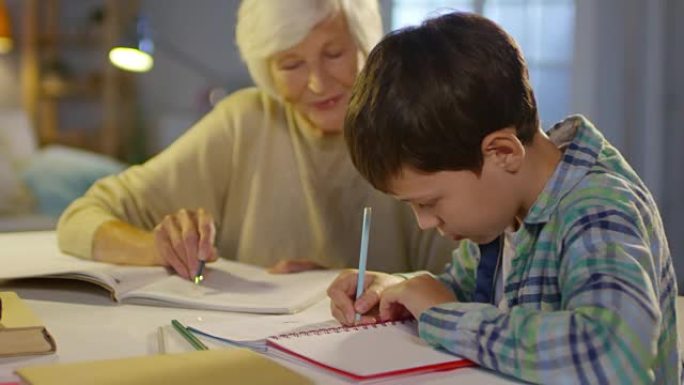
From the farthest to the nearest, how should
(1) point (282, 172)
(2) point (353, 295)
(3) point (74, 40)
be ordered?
(3) point (74, 40) → (1) point (282, 172) → (2) point (353, 295)

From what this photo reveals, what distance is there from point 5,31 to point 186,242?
3.97 meters

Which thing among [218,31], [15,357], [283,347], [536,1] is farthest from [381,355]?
[218,31]

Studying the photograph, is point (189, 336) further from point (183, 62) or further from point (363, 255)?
point (183, 62)

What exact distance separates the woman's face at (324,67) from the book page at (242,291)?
0.39m

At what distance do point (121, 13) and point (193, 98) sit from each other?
551 mm

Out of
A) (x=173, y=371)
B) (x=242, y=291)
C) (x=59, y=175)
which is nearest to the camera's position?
(x=173, y=371)

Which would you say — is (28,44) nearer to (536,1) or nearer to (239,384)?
(536,1)

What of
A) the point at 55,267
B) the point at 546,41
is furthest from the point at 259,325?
the point at 546,41

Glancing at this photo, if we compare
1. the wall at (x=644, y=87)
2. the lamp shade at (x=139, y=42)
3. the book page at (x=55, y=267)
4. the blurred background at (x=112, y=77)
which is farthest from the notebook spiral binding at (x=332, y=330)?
the lamp shade at (x=139, y=42)

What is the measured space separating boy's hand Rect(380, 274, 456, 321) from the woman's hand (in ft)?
1.43

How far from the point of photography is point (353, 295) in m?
1.13

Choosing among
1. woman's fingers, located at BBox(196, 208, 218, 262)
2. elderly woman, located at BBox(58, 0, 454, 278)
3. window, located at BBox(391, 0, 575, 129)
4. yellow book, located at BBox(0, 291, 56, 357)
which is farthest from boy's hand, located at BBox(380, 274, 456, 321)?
window, located at BBox(391, 0, 575, 129)

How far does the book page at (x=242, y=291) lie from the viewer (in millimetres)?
1231

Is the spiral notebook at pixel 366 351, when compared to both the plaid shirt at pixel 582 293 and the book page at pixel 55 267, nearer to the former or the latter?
the plaid shirt at pixel 582 293
